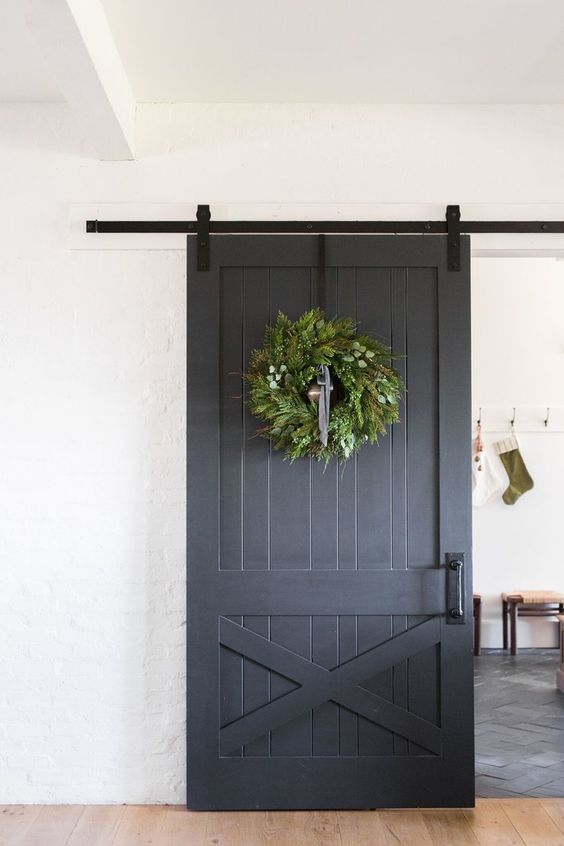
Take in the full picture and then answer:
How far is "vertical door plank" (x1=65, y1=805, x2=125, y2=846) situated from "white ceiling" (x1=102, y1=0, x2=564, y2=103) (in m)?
2.78

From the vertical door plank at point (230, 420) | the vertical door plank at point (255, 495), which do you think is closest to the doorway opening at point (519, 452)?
the vertical door plank at point (255, 495)

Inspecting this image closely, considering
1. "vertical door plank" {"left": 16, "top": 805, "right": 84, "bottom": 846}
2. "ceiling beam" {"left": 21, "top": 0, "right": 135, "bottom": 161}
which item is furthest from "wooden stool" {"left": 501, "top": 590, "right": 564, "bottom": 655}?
"ceiling beam" {"left": 21, "top": 0, "right": 135, "bottom": 161}

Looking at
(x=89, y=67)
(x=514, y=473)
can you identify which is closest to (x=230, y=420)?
(x=89, y=67)

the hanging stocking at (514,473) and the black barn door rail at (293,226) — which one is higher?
the black barn door rail at (293,226)

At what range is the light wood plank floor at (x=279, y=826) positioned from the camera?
2.92 metres

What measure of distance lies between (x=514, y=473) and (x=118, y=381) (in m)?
3.38

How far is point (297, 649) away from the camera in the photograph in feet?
10.5

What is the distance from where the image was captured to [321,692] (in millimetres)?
3186

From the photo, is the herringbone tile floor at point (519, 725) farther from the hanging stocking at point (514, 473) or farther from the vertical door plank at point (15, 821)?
the vertical door plank at point (15, 821)

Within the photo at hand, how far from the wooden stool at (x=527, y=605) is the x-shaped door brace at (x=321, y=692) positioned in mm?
2587

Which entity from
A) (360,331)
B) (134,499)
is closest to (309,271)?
(360,331)

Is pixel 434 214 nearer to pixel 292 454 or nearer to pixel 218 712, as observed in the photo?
pixel 292 454

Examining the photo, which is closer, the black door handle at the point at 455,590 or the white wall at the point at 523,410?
the black door handle at the point at 455,590

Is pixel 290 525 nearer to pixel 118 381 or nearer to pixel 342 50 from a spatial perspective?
pixel 118 381
